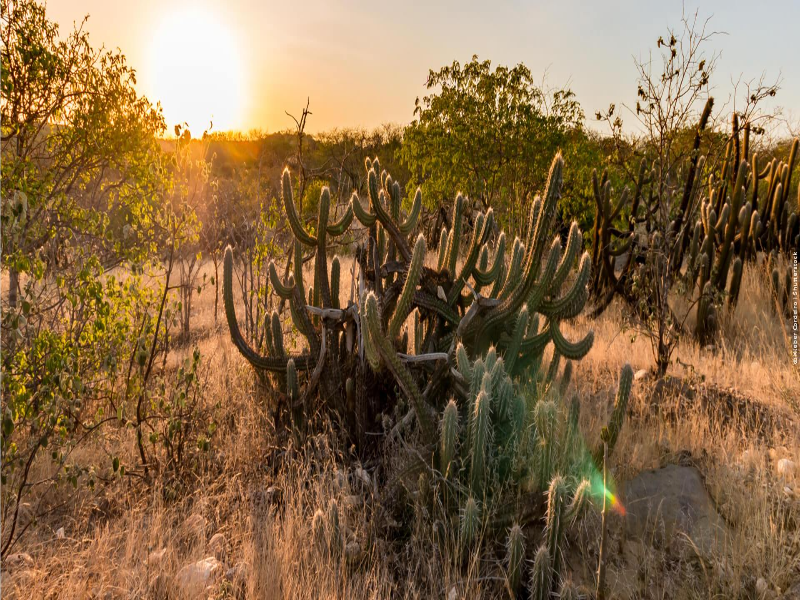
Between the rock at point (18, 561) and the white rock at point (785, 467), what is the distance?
13.5ft

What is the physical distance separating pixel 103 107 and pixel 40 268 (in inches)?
112

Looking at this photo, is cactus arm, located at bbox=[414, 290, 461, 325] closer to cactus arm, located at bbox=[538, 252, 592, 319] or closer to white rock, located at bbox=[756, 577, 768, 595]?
cactus arm, located at bbox=[538, 252, 592, 319]

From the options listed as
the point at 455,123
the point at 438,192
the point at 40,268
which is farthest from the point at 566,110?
the point at 40,268

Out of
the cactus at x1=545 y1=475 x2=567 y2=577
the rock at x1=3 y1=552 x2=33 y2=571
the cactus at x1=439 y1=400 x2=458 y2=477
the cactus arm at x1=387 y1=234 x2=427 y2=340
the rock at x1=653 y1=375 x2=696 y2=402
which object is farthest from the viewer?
the rock at x1=653 y1=375 x2=696 y2=402

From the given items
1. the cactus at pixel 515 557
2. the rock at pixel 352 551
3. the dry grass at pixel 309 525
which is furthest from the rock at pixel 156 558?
the cactus at pixel 515 557

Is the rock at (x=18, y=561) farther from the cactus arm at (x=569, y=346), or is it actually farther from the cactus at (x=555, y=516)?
the cactus arm at (x=569, y=346)

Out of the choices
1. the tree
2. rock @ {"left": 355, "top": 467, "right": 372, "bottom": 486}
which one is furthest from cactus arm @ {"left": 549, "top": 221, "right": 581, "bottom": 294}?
the tree

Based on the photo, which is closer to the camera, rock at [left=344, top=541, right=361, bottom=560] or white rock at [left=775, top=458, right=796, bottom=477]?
rock at [left=344, top=541, right=361, bottom=560]

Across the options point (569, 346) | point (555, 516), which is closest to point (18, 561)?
point (555, 516)

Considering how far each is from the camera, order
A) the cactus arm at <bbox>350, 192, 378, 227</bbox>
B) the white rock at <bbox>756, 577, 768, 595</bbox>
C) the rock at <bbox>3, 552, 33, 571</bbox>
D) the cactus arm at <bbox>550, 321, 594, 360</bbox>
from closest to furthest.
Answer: the white rock at <bbox>756, 577, 768, 595</bbox>, the rock at <bbox>3, 552, 33, 571</bbox>, the cactus arm at <bbox>550, 321, 594, 360</bbox>, the cactus arm at <bbox>350, 192, 378, 227</bbox>

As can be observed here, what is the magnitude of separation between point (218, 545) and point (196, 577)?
362 millimetres

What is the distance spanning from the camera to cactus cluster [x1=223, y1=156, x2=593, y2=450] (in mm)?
3605

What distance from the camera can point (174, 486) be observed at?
11.7 feet

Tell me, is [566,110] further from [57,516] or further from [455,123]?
[57,516]
